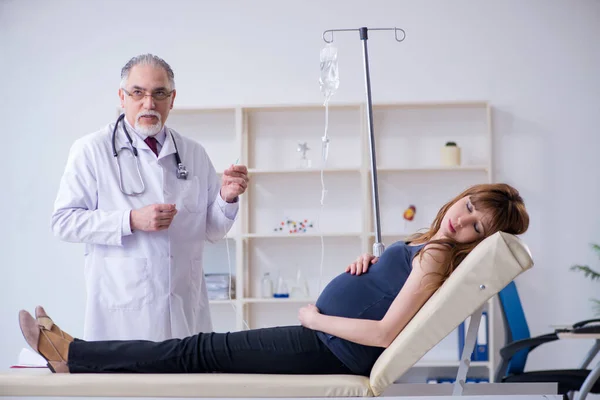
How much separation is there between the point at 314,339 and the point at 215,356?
253 millimetres

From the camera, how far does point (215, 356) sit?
1.81 m

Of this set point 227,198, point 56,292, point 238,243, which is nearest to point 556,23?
point 238,243

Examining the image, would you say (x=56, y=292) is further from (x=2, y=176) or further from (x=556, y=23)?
(x=556, y=23)

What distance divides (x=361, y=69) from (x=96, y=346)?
9.39 ft

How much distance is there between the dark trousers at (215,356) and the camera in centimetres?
179

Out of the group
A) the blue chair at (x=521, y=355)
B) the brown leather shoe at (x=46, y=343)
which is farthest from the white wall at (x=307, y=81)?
the brown leather shoe at (x=46, y=343)

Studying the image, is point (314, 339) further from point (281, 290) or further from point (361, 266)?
point (281, 290)

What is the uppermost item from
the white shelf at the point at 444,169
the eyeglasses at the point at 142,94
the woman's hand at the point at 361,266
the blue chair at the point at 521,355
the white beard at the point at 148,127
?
the eyeglasses at the point at 142,94

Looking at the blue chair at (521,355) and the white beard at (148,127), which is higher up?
the white beard at (148,127)

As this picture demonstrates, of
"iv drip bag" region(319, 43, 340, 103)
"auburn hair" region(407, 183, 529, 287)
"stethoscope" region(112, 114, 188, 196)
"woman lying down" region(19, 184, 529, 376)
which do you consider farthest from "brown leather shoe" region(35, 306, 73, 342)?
"iv drip bag" region(319, 43, 340, 103)

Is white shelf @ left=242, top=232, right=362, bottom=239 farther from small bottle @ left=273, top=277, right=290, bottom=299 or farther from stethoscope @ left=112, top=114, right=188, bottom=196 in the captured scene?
stethoscope @ left=112, top=114, right=188, bottom=196

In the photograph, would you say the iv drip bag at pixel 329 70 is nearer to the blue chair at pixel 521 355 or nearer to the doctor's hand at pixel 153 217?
the doctor's hand at pixel 153 217

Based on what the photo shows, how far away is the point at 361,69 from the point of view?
4273 mm

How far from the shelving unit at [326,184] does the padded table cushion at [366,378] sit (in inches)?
97.0
